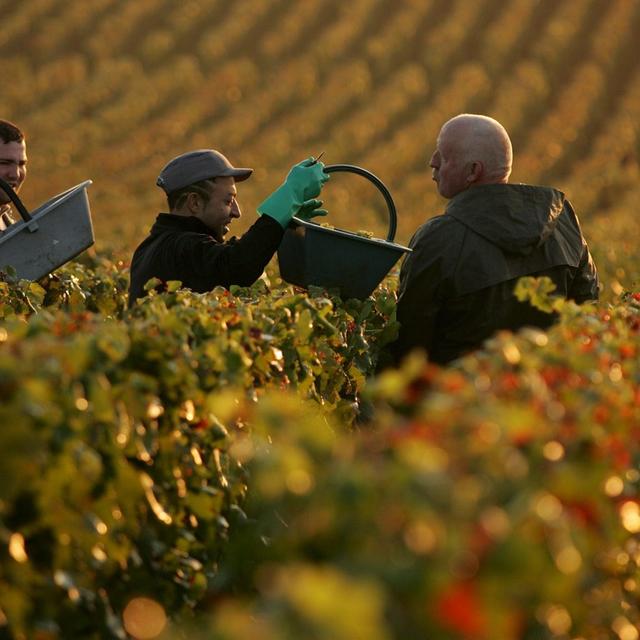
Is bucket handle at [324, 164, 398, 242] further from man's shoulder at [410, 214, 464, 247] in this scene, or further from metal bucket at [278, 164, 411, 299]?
man's shoulder at [410, 214, 464, 247]

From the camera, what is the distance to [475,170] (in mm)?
5473

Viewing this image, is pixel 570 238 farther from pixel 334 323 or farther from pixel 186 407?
pixel 186 407

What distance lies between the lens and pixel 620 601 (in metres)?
3.22

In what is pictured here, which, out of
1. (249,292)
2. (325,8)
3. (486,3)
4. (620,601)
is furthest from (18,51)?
(620,601)

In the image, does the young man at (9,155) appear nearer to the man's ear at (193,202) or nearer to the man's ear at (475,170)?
the man's ear at (193,202)

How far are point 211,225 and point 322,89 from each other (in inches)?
1183

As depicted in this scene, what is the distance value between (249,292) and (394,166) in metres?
23.8

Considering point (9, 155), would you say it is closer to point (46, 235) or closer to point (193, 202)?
point (46, 235)

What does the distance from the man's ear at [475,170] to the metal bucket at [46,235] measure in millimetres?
1501

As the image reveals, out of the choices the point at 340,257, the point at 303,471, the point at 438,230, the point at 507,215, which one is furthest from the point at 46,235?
the point at 303,471

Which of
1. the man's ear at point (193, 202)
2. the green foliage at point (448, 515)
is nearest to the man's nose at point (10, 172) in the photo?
the man's ear at point (193, 202)

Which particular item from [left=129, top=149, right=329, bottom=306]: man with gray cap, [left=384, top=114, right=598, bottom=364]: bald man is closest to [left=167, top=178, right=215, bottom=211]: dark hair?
[left=129, top=149, right=329, bottom=306]: man with gray cap

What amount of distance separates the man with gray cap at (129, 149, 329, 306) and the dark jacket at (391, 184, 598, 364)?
471mm

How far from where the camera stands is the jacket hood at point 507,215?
5301 mm
